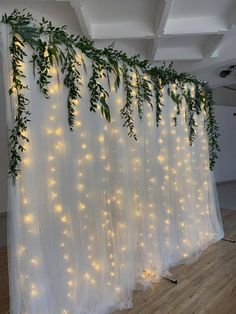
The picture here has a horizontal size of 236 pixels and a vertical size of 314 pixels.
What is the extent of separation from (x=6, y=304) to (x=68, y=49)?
2239 mm

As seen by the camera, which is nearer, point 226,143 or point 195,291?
point 195,291

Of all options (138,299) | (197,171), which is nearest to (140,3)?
(197,171)

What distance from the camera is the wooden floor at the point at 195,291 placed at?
205 cm

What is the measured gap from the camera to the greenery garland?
1670 millimetres

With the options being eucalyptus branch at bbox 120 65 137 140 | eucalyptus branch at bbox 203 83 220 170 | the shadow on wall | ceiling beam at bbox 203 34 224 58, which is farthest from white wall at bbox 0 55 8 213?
ceiling beam at bbox 203 34 224 58

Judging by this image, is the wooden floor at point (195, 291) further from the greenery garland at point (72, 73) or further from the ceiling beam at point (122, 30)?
the ceiling beam at point (122, 30)

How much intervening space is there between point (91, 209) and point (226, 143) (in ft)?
20.4

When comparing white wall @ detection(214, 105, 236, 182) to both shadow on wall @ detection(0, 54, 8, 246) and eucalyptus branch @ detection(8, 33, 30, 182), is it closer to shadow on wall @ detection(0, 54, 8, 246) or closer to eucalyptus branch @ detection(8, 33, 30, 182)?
shadow on wall @ detection(0, 54, 8, 246)

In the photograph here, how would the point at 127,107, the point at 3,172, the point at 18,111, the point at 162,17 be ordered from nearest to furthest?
the point at 18,111 < the point at 127,107 < the point at 162,17 < the point at 3,172

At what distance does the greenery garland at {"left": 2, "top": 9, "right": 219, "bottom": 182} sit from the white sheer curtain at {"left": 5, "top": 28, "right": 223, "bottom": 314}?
0.07 meters

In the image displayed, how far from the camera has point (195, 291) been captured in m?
2.28

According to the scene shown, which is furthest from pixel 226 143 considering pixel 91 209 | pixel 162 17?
pixel 91 209

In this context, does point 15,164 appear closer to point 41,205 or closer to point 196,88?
point 41,205

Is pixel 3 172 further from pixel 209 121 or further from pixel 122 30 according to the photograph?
pixel 209 121
